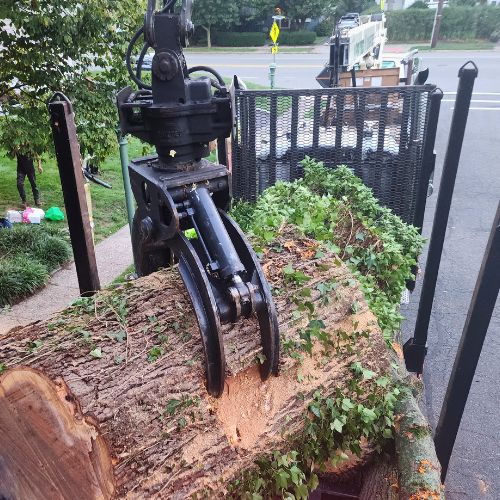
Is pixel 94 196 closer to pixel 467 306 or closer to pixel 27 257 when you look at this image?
pixel 27 257

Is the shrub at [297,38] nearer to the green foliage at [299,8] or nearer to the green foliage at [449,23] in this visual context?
the green foliage at [299,8]

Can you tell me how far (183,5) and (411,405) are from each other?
229 centimetres

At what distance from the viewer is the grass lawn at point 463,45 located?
981 inches

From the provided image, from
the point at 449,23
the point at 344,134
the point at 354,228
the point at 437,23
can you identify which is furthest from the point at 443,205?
the point at 449,23

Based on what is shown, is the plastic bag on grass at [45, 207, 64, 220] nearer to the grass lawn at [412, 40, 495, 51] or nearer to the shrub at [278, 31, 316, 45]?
the grass lawn at [412, 40, 495, 51]

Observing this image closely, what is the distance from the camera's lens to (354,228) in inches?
142

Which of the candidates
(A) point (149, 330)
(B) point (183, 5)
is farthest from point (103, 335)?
(B) point (183, 5)

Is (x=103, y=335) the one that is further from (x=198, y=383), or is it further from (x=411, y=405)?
(x=411, y=405)

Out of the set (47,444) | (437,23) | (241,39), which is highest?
(437,23)

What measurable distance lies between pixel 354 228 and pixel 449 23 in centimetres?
A: 2806

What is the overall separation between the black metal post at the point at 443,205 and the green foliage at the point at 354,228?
0.71 ft

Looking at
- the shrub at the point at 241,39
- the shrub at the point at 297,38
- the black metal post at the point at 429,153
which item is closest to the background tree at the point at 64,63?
the black metal post at the point at 429,153

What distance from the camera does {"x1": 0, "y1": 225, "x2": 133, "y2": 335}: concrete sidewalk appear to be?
510cm

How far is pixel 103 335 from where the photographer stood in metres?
2.29
